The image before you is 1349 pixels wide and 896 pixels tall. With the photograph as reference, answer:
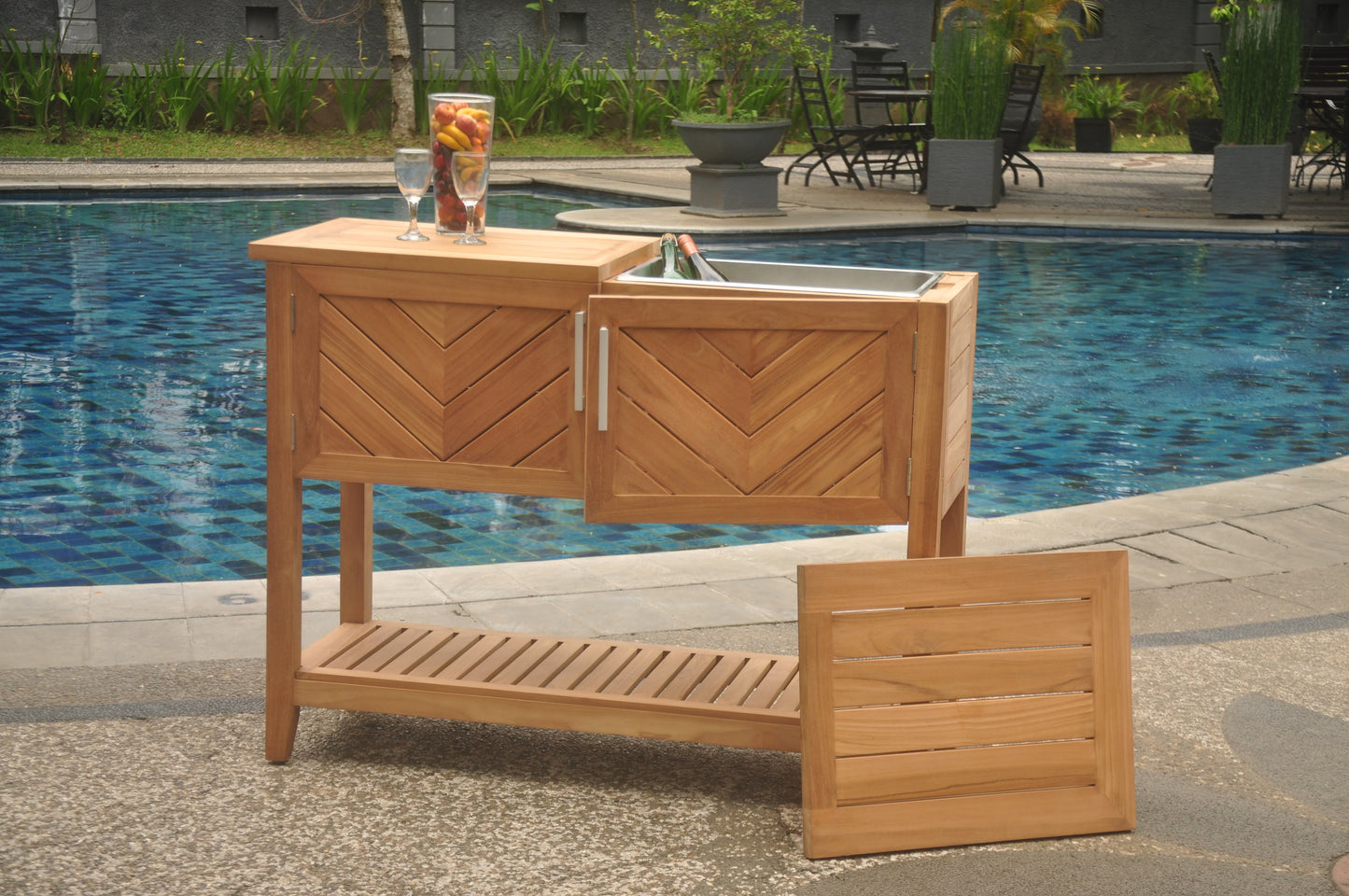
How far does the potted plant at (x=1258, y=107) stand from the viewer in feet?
42.0

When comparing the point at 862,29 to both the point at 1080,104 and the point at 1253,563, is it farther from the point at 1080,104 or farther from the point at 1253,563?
the point at 1253,563

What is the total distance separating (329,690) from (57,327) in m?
6.46

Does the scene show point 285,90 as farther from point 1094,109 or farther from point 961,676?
point 961,676

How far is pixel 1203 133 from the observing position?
2088 cm

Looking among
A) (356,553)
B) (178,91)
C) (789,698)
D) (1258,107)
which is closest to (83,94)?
(178,91)

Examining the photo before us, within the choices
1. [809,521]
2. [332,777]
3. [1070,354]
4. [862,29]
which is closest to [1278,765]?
[809,521]

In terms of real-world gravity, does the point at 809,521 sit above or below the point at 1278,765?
above

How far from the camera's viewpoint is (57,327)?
28.3ft

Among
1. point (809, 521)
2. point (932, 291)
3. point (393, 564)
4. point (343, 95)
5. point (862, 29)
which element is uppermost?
point (862, 29)

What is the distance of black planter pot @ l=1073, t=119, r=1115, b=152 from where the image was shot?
880 inches

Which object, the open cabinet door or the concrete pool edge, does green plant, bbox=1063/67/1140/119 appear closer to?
the concrete pool edge

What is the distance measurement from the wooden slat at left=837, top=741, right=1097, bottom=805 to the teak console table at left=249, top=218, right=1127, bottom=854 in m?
0.04

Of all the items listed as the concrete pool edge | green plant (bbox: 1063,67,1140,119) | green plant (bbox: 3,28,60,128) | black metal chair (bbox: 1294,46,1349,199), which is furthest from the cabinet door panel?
green plant (bbox: 1063,67,1140,119)

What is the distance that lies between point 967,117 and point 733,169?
2365mm
